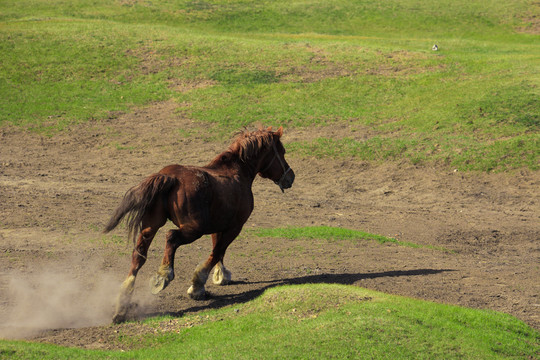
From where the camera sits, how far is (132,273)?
9.50 meters

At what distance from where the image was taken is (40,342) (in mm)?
8406

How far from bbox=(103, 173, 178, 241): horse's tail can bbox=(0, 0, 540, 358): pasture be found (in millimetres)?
1541

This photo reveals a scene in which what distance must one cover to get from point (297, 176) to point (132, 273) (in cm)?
1109

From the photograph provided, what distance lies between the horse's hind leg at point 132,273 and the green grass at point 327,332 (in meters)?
0.39

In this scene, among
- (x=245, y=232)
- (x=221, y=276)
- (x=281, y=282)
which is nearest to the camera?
(x=221, y=276)

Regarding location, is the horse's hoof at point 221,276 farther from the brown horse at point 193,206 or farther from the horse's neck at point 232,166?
the horse's neck at point 232,166

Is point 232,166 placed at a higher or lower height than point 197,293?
higher

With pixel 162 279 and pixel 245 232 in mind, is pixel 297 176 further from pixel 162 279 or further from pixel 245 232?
pixel 162 279

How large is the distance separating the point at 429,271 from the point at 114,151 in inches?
517

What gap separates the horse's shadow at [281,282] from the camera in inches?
398

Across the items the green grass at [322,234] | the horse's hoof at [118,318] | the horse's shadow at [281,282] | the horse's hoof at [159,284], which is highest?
the horse's hoof at [159,284]

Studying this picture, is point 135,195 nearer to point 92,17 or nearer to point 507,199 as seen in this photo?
point 507,199

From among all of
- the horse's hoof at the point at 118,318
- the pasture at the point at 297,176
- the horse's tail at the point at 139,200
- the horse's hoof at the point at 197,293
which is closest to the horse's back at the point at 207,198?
the horse's tail at the point at 139,200

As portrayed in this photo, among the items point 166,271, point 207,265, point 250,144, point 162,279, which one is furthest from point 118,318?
point 250,144
